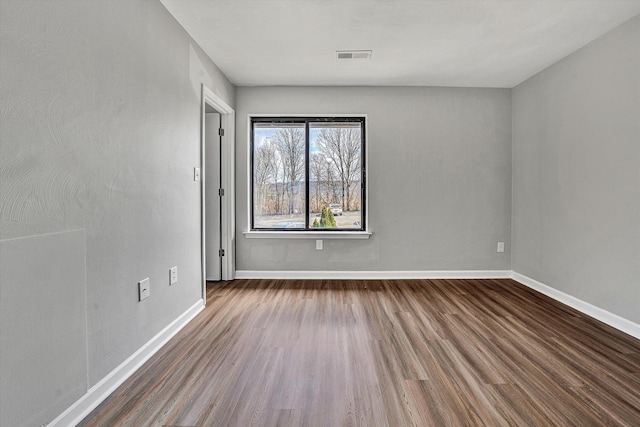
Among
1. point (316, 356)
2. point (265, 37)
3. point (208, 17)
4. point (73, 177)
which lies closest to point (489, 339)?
point (316, 356)

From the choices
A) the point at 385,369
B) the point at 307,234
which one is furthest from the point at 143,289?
the point at 307,234

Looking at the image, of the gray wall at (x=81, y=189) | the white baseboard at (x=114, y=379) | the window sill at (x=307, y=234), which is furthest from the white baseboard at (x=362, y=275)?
the gray wall at (x=81, y=189)

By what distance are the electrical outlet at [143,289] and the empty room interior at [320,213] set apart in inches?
0.9

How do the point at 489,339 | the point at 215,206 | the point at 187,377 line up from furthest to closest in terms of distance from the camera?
1. the point at 215,206
2. the point at 489,339
3. the point at 187,377

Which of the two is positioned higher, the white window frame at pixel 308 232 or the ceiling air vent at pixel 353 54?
the ceiling air vent at pixel 353 54

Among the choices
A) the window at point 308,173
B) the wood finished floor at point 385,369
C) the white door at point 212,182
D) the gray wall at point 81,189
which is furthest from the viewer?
the window at point 308,173

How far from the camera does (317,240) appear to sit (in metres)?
3.88

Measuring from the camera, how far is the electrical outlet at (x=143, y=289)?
1.96 meters

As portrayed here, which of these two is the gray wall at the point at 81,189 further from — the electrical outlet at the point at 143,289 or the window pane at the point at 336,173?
the window pane at the point at 336,173

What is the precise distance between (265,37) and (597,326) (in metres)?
3.65

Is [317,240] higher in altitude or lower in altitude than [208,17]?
lower

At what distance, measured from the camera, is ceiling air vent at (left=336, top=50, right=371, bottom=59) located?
9.50 feet

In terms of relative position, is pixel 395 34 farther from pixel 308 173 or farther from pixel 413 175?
pixel 308 173

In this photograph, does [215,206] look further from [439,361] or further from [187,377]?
[439,361]
